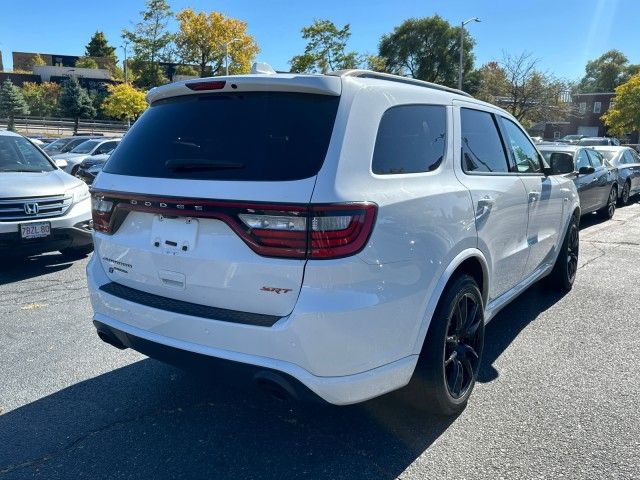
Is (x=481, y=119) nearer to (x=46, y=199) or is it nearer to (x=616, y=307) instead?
(x=616, y=307)

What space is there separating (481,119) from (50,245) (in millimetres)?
4905

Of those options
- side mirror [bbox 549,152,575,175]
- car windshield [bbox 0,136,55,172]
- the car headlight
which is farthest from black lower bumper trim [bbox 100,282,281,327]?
car windshield [bbox 0,136,55,172]

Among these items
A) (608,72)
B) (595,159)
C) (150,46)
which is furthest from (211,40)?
(608,72)

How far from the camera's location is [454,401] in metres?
3.12

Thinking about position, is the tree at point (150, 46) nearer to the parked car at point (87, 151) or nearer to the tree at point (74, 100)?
the tree at point (74, 100)

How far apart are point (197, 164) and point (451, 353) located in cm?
174

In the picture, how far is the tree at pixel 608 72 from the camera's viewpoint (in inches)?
3556

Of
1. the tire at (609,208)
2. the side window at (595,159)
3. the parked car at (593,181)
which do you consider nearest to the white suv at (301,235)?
the parked car at (593,181)

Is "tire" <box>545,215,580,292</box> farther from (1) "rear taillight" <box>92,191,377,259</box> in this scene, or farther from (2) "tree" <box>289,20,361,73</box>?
(2) "tree" <box>289,20,361,73</box>

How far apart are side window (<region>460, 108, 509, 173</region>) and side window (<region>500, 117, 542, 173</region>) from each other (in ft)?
0.84

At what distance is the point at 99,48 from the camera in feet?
297

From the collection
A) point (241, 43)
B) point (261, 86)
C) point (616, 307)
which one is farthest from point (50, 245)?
point (241, 43)

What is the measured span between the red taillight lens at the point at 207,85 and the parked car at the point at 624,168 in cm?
1175

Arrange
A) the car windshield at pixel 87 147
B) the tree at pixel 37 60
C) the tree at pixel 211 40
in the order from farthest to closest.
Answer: the tree at pixel 37 60 < the tree at pixel 211 40 < the car windshield at pixel 87 147
